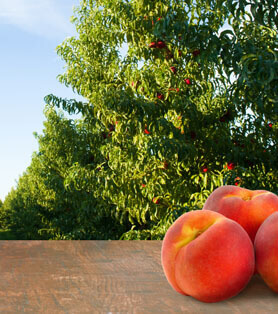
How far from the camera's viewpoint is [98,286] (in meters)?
0.99

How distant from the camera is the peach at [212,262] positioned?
0.90m

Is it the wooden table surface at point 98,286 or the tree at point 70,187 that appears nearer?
the wooden table surface at point 98,286

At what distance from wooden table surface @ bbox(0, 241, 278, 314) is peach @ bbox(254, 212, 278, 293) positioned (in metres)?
0.04

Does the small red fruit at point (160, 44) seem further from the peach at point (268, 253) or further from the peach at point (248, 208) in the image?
the peach at point (268, 253)

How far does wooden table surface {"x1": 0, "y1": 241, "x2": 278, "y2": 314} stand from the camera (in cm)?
85

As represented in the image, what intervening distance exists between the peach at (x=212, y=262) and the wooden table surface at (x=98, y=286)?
0.11ft

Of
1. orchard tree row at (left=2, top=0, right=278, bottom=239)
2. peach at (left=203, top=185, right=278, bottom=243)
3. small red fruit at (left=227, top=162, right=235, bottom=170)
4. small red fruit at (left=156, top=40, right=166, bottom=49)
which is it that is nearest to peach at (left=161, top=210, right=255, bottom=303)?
peach at (left=203, top=185, right=278, bottom=243)

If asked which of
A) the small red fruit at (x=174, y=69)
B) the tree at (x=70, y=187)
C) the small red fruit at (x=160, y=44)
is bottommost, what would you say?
the tree at (x=70, y=187)

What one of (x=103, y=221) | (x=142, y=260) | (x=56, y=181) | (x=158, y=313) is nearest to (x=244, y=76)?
(x=142, y=260)

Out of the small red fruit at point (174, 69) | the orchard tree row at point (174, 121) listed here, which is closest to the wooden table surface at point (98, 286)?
the orchard tree row at point (174, 121)

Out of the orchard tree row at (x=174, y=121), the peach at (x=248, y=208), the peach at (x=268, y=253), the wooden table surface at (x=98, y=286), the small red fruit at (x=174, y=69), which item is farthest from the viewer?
the small red fruit at (x=174, y=69)

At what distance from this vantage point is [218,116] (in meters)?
5.42

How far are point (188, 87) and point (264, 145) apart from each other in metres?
1.27

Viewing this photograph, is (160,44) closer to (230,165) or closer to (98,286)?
(230,165)
